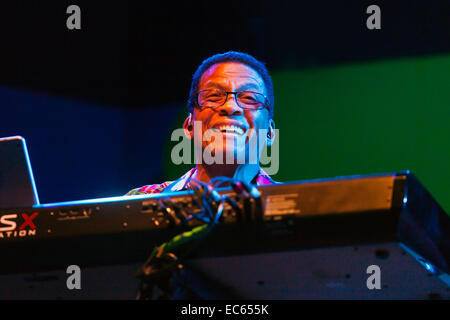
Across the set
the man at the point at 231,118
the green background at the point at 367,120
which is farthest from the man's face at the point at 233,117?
the green background at the point at 367,120

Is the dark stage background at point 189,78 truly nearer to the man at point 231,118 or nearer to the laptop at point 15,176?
the man at point 231,118

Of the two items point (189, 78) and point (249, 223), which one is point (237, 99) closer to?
point (249, 223)

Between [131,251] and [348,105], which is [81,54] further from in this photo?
[131,251]

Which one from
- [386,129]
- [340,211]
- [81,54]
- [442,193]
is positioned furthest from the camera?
[81,54]

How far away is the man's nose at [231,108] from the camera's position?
1848 millimetres

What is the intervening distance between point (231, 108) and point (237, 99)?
0.17ft

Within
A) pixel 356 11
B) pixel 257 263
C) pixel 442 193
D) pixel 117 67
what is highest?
pixel 356 11

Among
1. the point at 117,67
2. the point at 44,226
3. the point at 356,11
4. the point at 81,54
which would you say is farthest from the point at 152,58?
the point at 44,226

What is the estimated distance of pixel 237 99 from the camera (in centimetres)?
189

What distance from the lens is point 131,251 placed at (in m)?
1.18

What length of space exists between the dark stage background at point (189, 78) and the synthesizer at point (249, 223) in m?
1.43

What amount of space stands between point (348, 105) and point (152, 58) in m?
1.49

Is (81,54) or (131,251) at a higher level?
(81,54)

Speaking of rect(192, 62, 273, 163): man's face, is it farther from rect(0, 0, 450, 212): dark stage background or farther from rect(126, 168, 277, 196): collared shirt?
rect(0, 0, 450, 212): dark stage background
